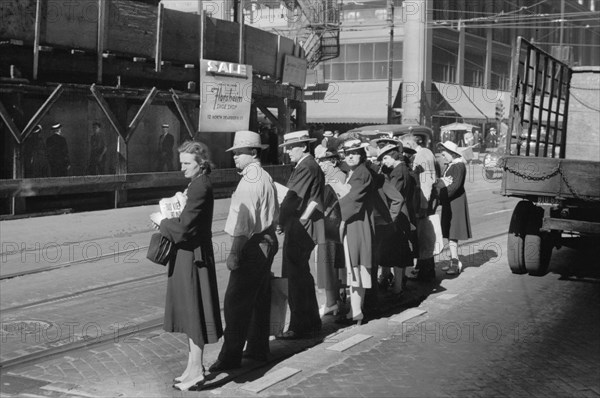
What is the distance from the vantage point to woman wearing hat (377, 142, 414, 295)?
346 inches

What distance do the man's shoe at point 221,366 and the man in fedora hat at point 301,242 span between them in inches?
40.3

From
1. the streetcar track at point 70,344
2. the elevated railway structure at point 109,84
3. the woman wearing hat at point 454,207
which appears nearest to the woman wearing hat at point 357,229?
the streetcar track at point 70,344

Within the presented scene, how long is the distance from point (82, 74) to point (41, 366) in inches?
479

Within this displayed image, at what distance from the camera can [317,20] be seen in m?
36.5

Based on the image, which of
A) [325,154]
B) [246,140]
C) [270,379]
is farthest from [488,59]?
[270,379]

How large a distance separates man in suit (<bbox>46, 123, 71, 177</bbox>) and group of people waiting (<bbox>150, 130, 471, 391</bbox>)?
8674mm

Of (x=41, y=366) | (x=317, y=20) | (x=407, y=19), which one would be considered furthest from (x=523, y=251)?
(x=407, y=19)

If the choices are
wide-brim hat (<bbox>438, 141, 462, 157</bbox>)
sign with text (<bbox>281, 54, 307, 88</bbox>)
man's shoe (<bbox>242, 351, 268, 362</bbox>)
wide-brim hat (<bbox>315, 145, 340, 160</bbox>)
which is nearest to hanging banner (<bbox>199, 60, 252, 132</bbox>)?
sign with text (<bbox>281, 54, 307, 88</bbox>)

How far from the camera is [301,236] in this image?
7.38 m

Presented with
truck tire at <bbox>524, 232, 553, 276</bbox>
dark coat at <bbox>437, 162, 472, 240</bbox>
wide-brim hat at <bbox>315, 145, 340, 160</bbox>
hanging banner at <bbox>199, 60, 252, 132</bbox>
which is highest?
hanging banner at <bbox>199, 60, 252, 132</bbox>

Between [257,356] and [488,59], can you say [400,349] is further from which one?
[488,59]

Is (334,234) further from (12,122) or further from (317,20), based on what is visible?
(317,20)

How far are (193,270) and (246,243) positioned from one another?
2.08ft

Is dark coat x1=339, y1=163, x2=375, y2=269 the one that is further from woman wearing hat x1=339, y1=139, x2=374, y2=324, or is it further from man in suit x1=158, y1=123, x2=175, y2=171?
man in suit x1=158, y1=123, x2=175, y2=171
